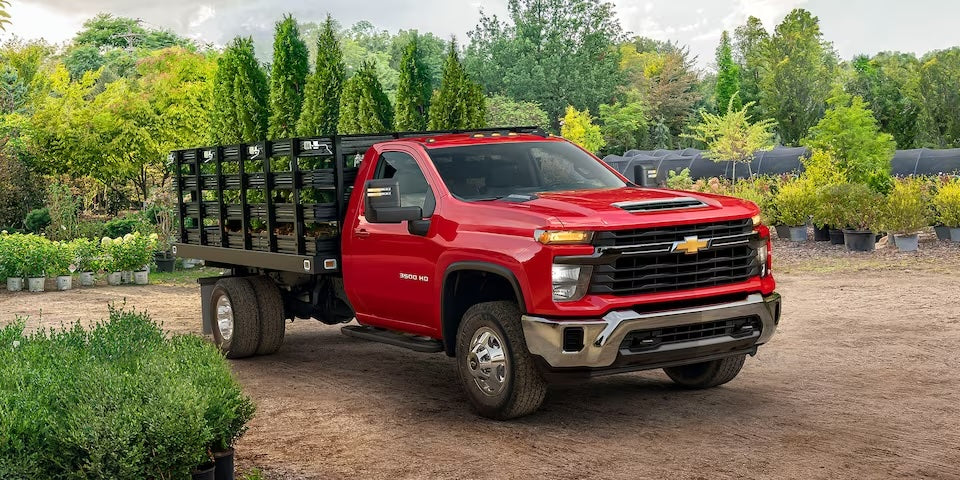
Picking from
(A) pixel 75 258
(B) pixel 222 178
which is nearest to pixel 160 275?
(A) pixel 75 258

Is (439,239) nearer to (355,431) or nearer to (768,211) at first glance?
(355,431)

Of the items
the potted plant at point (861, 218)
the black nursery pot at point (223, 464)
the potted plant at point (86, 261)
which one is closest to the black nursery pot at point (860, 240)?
the potted plant at point (861, 218)

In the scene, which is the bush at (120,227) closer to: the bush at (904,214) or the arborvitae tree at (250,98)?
the arborvitae tree at (250,98)

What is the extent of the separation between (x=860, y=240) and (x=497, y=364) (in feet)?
44.0

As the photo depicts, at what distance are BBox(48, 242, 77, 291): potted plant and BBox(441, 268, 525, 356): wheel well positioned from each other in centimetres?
1144

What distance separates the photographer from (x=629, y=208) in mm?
7457

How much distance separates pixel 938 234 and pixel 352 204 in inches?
562

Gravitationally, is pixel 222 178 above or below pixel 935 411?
above

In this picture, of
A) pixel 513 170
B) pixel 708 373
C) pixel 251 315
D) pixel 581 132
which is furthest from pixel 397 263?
pixel 581 132

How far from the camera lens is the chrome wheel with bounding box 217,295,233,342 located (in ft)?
35.9

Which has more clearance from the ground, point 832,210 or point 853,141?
point 853,141

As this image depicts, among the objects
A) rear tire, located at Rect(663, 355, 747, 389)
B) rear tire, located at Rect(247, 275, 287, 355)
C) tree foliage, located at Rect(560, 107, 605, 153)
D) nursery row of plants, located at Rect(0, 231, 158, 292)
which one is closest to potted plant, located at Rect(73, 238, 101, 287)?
nursery row of plants, located at Rect(0, 231, 158, 292)

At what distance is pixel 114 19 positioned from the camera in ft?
276

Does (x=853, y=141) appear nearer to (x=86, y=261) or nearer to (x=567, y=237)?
(x=86, y=261)
